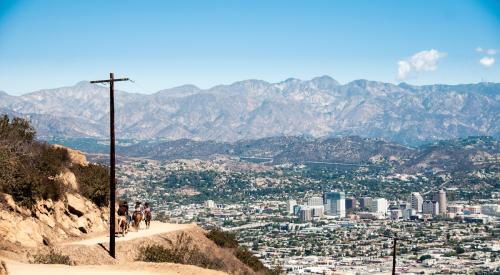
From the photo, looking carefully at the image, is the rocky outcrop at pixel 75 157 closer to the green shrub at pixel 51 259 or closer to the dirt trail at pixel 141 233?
the dirt trail at pixel 141 233

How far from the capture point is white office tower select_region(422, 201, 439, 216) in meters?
182

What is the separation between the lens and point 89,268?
88.4 ft

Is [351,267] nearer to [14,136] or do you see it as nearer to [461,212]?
[14,136]

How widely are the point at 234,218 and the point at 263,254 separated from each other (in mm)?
59112

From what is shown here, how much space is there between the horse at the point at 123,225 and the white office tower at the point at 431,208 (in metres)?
154

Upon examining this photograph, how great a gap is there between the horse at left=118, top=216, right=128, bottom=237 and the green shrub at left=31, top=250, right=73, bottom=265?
6280mm

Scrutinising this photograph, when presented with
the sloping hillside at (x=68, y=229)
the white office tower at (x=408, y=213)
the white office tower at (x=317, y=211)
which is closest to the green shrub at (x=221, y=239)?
the sloping hillside at (x=68, y=229)

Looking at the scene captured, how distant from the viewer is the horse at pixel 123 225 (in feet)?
114

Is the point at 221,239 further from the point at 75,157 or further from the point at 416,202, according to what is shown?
the point at 416,202

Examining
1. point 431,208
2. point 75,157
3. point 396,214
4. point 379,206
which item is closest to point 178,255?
point 75,157

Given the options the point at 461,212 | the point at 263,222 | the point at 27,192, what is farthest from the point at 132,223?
the point at 461,212

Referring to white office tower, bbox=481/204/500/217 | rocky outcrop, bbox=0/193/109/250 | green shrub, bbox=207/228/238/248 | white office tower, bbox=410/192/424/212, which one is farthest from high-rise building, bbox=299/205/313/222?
rocky outcrop, bbox=0/193/109/250

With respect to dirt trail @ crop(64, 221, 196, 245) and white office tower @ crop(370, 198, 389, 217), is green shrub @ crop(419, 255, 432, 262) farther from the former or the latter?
white office tower @ crop(370, 198, 389, 217)

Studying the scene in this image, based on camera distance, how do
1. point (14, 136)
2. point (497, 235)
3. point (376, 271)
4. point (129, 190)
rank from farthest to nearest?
point (129, 190), point (497, 235), point (376, 271), point (14, 136)
